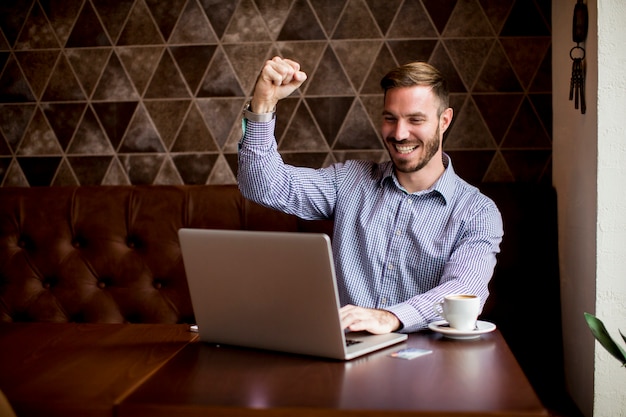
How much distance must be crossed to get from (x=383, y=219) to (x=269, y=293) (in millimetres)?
767

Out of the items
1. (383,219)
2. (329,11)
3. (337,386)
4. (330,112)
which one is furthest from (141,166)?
(337,386)

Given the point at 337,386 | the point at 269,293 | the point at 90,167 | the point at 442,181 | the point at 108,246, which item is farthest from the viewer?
the point at 90,167

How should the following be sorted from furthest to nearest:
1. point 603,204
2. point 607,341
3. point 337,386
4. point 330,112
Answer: point 330,112, point 603,204, point 607,341, point 337,386

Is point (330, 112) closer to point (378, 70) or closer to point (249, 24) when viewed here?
point (378, 70)

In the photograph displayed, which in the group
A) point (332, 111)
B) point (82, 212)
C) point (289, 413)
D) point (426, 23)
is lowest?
point (289, 413)

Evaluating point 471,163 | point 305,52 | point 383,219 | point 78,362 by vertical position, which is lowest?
point 78,362

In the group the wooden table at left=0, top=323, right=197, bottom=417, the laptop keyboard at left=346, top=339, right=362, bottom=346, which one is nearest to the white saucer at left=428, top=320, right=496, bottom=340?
the laptop keyboard at left=346, top=339, right=362, bottom=346

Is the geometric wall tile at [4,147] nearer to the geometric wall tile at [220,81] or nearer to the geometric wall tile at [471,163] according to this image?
the geometric wall tile at [220,81]

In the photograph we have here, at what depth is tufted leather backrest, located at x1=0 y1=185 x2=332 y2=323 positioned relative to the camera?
214 centimetres

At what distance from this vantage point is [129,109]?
2.34 metres

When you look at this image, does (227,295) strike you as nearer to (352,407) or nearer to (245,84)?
(352,407)

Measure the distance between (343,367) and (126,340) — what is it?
472mm

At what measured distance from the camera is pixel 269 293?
115 centimetres

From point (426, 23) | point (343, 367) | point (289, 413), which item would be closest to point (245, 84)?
point (426, 23)
